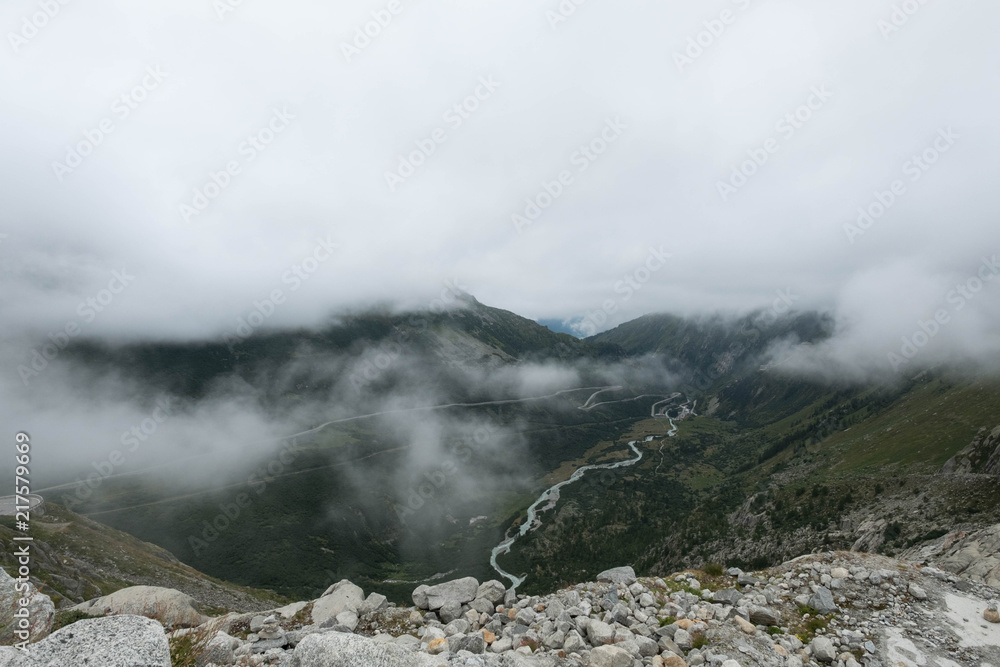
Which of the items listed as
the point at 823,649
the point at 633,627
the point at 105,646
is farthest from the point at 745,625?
the point at 105,646

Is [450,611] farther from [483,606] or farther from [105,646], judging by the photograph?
[105,646]

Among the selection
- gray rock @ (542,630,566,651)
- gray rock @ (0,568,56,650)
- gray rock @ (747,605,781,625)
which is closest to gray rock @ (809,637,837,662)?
Result: gray rock @ (747,605,781,625)

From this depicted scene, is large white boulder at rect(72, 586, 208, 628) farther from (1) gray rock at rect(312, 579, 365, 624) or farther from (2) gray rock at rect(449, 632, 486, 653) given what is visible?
(2) gray rock at rect(449, 632, 486, 653)

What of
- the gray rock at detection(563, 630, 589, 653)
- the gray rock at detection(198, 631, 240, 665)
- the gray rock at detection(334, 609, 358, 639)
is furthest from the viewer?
the gray rock at detection(334, 609, 358, 639)

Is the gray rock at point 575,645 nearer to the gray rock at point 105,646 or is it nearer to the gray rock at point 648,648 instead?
the gray rock at point 648,648

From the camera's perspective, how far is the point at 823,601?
1397 cm

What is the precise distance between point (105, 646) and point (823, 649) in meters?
17.9

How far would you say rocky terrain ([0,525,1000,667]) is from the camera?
849 cm

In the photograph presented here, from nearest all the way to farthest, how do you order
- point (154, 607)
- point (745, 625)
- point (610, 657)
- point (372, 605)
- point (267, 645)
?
point (610, 657) < point (267, 645) < point (745, 625) < point (372, 605) < point (154, 607)

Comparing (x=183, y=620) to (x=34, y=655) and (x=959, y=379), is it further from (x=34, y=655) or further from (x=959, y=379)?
(x=959, y=379)

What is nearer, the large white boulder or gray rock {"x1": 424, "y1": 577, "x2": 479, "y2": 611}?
gray rock {"x1": 424, "y1": 577, "x2": 479, "y2": 611}

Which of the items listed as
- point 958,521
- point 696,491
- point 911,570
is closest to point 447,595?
point 911,570

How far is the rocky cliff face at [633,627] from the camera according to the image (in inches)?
334

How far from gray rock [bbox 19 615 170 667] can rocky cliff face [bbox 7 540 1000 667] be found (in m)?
0.02
